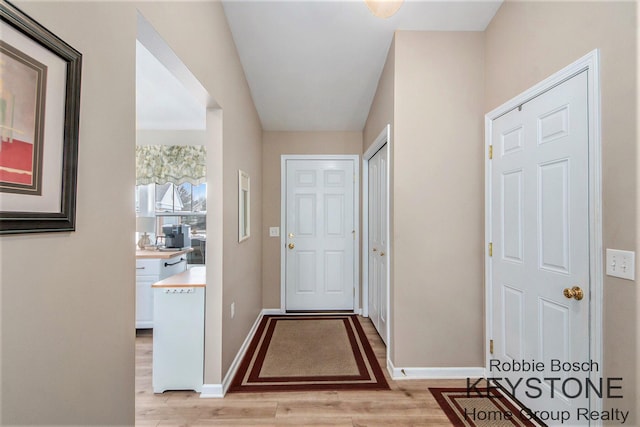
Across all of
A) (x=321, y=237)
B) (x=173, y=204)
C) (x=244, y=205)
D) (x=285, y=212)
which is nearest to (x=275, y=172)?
(x=285, y=212)

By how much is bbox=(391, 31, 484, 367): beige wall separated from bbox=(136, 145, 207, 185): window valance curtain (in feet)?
10.3

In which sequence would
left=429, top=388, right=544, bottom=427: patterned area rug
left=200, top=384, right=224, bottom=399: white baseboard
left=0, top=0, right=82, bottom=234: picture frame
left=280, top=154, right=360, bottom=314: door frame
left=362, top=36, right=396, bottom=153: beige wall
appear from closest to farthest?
left=0, top=0, right=82, bottom=234: picture frame, left=429, top=388, right=544, bottom=427: patterned area rug, left=200, top=384, right=224, bottom=399: white baseboard, left=362, top=36, right=396, bottom=153: beige wall, left=280, top=154, right=360, bottom=314: door frame

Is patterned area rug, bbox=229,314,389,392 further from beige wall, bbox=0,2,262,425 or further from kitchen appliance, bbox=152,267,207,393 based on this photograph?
beige wall, bbox=0,2,262,425

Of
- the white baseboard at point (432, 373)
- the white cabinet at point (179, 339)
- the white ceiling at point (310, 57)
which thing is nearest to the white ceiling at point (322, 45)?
the white ceiling at point (310, 57)

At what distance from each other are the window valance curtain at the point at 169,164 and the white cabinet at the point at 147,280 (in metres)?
1.31

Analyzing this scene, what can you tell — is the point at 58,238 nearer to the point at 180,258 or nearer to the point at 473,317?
the point at 473,317

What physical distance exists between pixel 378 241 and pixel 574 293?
177 centimetres

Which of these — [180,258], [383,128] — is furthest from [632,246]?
[180,258]

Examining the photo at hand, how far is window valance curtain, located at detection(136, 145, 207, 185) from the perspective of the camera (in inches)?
164

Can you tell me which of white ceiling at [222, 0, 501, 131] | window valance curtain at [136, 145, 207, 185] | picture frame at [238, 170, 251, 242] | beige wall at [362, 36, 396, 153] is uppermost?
white ceiling at [222, 0, 501, 131]

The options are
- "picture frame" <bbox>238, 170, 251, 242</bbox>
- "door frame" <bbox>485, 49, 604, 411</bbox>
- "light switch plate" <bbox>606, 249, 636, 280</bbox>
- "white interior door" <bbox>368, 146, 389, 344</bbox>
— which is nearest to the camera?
"light switch plate" <bbox>606, 249, 636, 280</bbox>

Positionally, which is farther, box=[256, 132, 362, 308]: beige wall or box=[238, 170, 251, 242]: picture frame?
box=[256, 132, 362, 308]: beige wall

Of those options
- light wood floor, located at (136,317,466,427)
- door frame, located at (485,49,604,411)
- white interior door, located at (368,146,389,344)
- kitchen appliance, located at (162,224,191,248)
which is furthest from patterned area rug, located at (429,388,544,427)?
kitchen appliance, located at (162,224,191,248)

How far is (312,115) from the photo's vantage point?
3475mm
